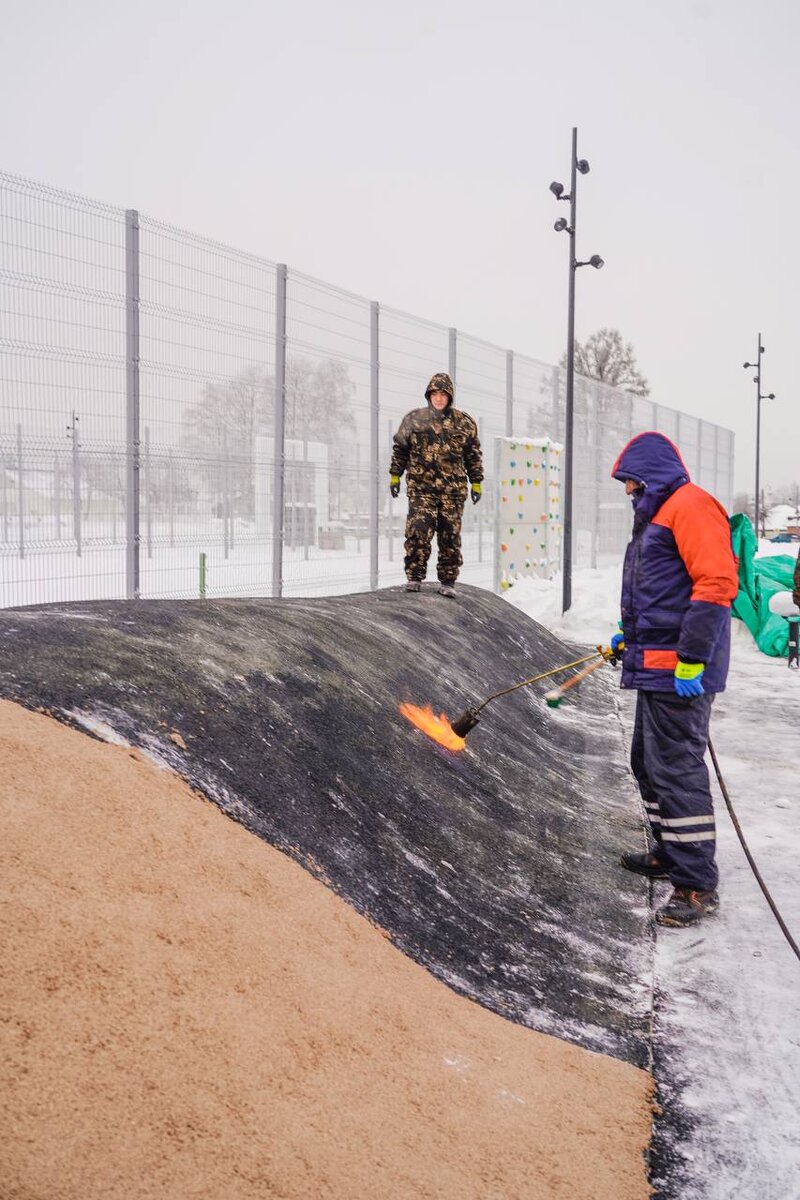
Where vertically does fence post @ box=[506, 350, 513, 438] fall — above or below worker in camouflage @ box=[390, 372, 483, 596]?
above

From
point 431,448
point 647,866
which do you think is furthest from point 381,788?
point 431,448

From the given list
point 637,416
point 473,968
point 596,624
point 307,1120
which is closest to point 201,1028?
point 307,1120

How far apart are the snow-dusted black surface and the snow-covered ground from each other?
138 millimetres

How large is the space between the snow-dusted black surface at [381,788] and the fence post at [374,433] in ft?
18.1

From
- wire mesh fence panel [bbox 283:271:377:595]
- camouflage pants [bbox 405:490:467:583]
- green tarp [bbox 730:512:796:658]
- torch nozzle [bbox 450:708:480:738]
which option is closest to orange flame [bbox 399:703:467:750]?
torch nozzle [bbox 450:708:480:738]

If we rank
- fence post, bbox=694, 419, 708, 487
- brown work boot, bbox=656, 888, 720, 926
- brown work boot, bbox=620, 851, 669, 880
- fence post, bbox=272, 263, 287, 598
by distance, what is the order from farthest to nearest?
fence post, bbox=694, 419, 708, 487
fence post, bbox=272, 263, 287, 598
brown work boot, bbox=620, 851, 669, 880
brown work boot, bbox=656, 888, 720, 926

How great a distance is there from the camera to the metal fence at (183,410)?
286 inches

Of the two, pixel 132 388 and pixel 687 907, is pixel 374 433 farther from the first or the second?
pixel 687 907

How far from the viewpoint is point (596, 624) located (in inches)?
550

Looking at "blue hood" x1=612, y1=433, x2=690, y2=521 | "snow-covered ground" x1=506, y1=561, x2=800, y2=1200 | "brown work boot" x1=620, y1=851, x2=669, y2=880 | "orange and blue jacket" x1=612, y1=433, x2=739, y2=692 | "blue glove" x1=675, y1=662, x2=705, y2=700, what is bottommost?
"snow-covered ground" x1=506, y1=561, x2=800, y2=1200

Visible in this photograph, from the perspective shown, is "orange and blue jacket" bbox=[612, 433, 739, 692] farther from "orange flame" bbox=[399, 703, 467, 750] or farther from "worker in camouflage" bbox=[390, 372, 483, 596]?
"worker in camouflage" bbox=[390, 372, 483, 596]

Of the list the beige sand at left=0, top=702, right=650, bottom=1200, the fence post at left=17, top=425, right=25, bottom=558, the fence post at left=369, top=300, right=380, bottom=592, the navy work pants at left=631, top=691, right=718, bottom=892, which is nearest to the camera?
the beige sand at left=0, top=702, right=650, bottom=1200

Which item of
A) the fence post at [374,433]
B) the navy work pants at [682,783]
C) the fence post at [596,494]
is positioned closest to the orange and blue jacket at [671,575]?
the navy work pants at [682,783]

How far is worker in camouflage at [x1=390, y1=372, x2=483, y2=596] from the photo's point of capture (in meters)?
8.53
